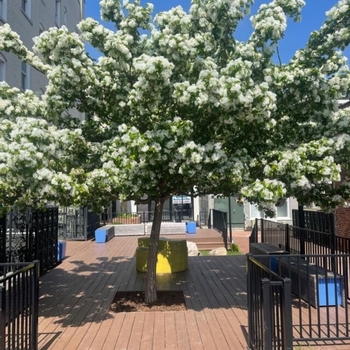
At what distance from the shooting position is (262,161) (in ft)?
19.5

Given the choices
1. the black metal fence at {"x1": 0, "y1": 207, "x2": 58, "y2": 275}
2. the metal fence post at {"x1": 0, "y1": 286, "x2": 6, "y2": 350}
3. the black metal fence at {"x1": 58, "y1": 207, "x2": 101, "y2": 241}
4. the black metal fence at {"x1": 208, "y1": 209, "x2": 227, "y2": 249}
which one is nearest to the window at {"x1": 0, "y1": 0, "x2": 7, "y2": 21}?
the black metal fence at {"x1": 0, "y1": 207, "x2": 58, "y2": 275}

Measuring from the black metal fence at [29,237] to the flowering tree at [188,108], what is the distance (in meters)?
2.93

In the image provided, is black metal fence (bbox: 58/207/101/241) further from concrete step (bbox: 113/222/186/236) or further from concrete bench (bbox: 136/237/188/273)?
concrete bench (bbox: 136/237/188/273)

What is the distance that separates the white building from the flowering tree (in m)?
8.76

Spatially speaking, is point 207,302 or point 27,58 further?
point 207,302

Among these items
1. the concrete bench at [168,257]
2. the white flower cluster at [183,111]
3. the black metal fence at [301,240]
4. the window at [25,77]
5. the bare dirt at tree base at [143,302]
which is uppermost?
the window at [25,77]

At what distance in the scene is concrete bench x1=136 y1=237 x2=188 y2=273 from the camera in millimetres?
10109

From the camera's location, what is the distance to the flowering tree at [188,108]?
17.6 feet

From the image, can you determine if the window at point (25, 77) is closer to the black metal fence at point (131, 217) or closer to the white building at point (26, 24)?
the white building at point (26, 24)

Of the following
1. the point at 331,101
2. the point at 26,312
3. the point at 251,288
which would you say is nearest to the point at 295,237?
the point at 331,101

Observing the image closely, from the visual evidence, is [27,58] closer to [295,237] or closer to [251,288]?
[251,288]

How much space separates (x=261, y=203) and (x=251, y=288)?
137 centimetres

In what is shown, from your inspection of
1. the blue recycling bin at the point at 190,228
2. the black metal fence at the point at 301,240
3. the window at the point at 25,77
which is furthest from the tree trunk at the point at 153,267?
the blue recycling bin at the point at 190,228

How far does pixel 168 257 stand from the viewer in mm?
10141
